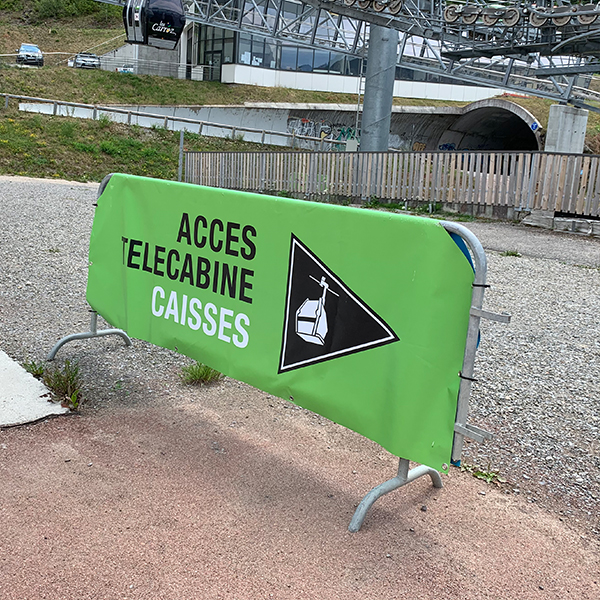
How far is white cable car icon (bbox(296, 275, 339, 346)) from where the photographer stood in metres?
3.54

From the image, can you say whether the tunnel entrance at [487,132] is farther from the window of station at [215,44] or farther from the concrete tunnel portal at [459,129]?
the window of station at [215,44]

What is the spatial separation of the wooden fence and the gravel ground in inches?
222

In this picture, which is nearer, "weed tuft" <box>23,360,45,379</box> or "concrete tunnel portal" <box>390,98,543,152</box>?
"weed tuft" <box>23,360,45,379</box>

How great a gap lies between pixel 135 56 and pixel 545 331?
54156mm

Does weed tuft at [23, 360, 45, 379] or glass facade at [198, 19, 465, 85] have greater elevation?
glass facade at [198, 19, 465, 85]

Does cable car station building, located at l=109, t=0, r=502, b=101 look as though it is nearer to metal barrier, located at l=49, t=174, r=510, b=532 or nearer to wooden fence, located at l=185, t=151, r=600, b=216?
wooden fence, located at l=185, t=151, r=600, b=216

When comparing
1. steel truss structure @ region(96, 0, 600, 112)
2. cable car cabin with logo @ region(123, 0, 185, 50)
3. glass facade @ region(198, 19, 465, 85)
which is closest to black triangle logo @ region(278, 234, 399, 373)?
cable car cabin with logo @ region(123, 0, 185, 50)

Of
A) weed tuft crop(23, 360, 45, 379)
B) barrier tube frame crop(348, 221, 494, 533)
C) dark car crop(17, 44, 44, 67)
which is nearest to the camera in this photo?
barrier tube frame crop(348, 221, 494, 533)

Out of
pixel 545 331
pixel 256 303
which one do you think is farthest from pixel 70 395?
pixel 545 331

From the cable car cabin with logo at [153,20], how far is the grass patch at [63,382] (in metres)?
20.8

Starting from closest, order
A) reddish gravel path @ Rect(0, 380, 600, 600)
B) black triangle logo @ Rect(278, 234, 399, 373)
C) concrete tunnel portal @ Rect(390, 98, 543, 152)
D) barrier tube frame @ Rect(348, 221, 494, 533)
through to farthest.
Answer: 1. reddish gravel path @ Rect(0, 380, 600, 600)
2. barrier tube frame @ Rect(348, 221, 494, 533)
3. black triangle logo @ Rect(278, 234, 399, 373)
4. concrete tunnel portal @ Rect(390, 98, 543, 152)

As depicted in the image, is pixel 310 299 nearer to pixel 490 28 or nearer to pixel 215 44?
pixel 490 28

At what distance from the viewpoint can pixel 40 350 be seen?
5496 mm

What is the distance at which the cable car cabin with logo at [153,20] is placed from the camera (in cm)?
2288
